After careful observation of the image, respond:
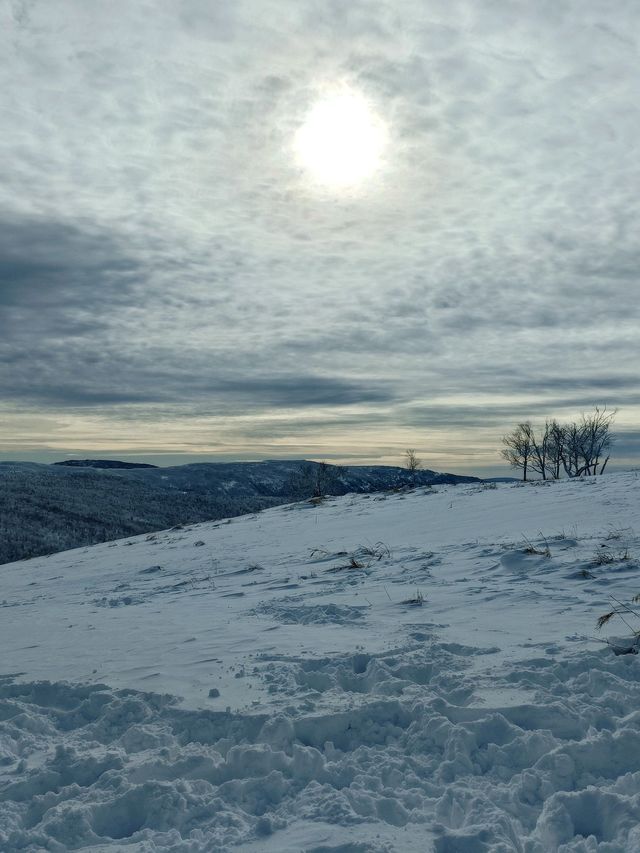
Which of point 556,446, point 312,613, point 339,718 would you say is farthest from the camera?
point 556,446

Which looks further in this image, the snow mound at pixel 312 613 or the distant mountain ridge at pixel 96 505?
the distant mountain ridge at pixel 96 505

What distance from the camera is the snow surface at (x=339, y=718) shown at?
3.42 metres

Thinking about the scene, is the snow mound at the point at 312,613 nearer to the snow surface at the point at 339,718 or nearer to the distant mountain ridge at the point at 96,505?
the snow surface at the point at 339,718

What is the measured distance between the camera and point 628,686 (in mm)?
4500

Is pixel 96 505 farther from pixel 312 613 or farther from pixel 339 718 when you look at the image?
pixel 339 718

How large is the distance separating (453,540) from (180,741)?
799 cm

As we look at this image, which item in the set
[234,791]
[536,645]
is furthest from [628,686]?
[234,791]

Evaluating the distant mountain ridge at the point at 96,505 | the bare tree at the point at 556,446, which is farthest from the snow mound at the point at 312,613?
the bare tree at the point at 556,446

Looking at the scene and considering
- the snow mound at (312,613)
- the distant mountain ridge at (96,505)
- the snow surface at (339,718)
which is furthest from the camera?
the distant mountain ridge at (96,505)

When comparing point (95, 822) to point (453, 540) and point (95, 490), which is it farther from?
point (95, 490)

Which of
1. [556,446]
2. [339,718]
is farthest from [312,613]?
[556,446]

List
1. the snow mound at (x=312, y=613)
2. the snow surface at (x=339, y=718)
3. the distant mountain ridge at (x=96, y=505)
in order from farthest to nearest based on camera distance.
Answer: the distant mountain ridge at (x=96, y=505), the snow mound at (x=312, y=613), the snow surface at (x=339, y=718)

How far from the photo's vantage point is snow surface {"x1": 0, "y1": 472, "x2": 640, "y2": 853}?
3420 millimetres

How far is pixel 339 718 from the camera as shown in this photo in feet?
14.4
